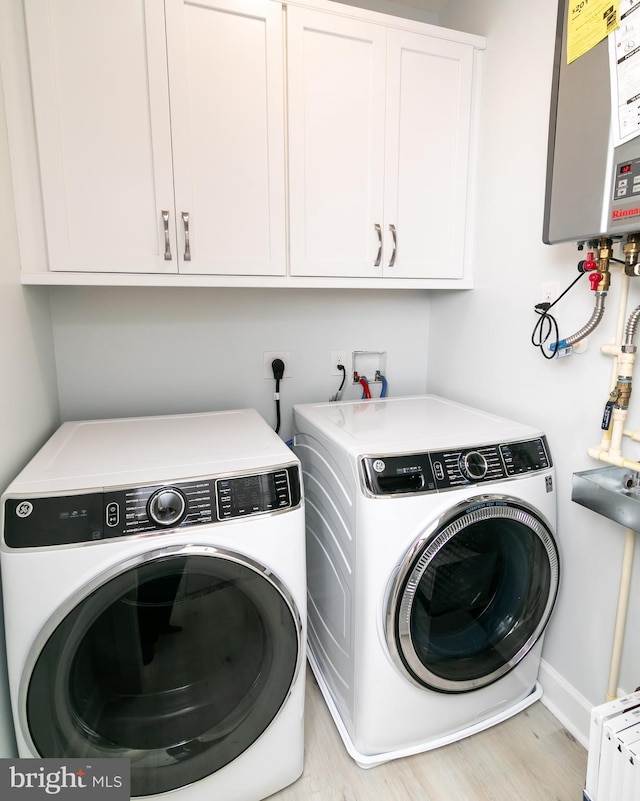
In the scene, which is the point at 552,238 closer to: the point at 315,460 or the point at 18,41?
the point at 315,460

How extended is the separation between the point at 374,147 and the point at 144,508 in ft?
4.44

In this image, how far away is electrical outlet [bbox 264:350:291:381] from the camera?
186 centimetres

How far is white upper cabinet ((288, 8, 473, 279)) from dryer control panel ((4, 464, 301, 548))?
78 centimetres

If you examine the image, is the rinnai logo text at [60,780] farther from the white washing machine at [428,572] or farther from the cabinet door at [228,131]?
the cabinet door at [228,131]

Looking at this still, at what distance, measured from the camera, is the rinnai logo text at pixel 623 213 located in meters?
1.01

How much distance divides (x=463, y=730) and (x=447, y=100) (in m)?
2.09

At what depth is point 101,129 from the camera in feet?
4.13

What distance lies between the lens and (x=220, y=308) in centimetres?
176

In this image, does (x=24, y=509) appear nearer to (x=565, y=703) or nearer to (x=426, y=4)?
(x=565, y=703)

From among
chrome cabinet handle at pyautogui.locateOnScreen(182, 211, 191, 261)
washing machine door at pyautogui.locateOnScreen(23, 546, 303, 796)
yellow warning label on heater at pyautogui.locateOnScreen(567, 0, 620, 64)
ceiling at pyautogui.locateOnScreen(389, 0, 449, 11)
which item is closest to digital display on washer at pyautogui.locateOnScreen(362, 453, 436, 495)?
washing machine door at pyautogui.locateOnScreen(23, 546, 303, 796)

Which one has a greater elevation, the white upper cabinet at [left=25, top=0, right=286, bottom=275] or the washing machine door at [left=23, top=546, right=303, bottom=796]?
the white upper cabinet at [left=25, top=0, right=286, bottom=275]

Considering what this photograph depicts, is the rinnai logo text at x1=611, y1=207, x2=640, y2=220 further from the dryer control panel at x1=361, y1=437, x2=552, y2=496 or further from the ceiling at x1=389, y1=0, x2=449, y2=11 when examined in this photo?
the ceiling at x1=389, y1=0, x2=449, y2=11

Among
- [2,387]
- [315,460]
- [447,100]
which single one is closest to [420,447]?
[315,460]

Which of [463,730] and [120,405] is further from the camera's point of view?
[120,405]
